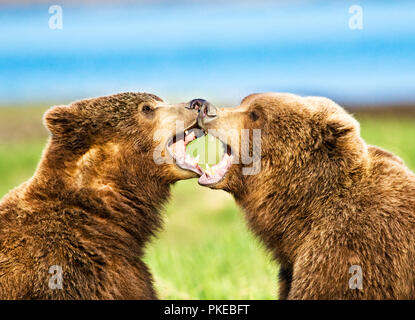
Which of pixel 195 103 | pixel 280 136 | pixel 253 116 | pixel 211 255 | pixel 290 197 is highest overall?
pixel 195 103

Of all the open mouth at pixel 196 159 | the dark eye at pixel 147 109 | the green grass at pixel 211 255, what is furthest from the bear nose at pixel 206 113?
the green grass at pixel 211 255

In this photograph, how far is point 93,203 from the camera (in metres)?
4.64

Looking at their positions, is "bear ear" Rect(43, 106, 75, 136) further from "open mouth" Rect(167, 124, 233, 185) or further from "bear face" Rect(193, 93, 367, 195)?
"bear face" Rect(193, 93, 367, 195)

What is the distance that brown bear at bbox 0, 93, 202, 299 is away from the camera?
4234mm

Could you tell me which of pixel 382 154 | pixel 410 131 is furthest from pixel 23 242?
pixel 410 131

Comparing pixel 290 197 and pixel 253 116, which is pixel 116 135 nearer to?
pixel 253 116

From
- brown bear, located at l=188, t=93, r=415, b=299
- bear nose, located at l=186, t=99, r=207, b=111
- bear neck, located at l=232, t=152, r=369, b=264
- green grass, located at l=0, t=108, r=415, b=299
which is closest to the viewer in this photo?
brown bear, located at l=188, t=93, r=415, b=299

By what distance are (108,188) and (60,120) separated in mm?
592

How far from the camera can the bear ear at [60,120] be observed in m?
4.77

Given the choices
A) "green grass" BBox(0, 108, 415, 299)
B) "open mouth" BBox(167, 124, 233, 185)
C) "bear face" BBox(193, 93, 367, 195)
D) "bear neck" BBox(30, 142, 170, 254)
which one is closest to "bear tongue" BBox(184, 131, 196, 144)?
"open mouth" BBox(167, 124, 233, 185)

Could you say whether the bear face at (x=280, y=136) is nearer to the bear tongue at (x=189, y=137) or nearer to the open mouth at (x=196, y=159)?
the open mouth at (x=196, y=159)

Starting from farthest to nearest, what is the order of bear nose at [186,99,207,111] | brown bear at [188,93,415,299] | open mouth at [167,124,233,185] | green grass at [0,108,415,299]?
green grass at [0,108,415,299]
bear nose at [186,99,207,111]
open mouth at [167,124,233,185]
brown bear at [188,93,415,299]

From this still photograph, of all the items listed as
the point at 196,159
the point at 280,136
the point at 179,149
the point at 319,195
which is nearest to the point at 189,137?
the point at 179,149
